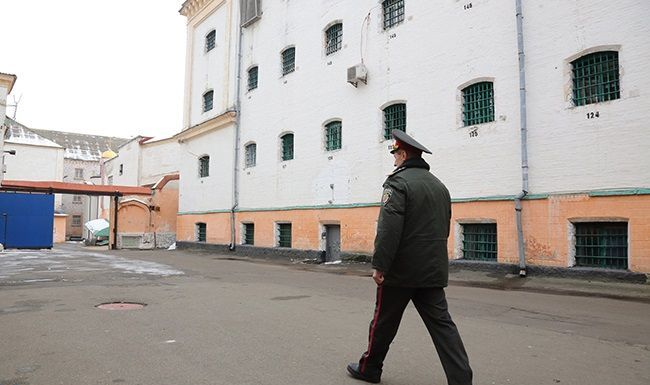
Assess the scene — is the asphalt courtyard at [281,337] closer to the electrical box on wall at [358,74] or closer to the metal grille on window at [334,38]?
the electrical box on wall at [358,74]

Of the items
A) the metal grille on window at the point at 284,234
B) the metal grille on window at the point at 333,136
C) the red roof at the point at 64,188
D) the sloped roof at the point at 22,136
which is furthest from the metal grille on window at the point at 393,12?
the sloped roof at the point at 22,136

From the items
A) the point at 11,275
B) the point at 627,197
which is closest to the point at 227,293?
the point at 11,275

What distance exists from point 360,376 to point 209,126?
67.0 ft

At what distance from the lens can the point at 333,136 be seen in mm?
16422

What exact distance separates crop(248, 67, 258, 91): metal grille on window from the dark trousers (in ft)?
59.2

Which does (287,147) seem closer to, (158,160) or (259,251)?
(259,251)

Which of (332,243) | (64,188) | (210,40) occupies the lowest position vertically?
(332,243)

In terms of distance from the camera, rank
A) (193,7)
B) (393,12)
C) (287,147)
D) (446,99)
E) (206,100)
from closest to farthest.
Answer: (446,99), (393,12), (287,147), (206,100), (193,7)

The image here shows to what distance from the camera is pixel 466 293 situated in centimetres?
852

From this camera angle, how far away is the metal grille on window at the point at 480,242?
1157 centimetres

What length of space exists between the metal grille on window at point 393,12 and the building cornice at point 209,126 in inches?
343

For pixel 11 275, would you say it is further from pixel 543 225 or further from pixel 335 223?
pixel 543 225

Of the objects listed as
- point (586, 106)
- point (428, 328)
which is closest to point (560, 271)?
point (586, 106)

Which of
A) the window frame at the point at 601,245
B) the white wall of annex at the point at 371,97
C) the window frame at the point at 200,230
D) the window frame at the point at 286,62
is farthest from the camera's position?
the window frame at the point at 200,230
